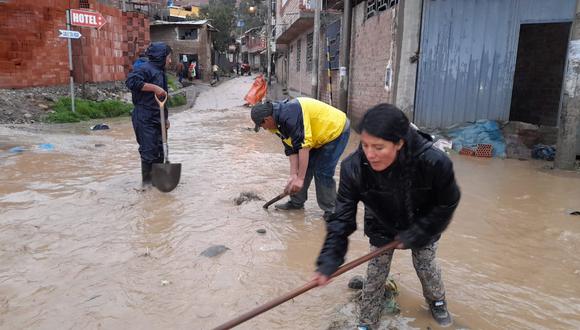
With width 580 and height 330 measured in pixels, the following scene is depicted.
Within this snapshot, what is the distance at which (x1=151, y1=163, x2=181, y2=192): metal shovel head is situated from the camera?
5.28 m

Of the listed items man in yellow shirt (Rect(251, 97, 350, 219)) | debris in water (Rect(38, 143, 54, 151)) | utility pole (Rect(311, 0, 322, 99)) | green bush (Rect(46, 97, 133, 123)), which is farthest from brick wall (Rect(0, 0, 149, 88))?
man in yellow shirt (Rect(251, 97, 350, 219))

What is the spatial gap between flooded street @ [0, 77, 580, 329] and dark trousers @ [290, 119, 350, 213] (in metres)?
0.28

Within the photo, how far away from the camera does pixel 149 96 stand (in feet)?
17.0

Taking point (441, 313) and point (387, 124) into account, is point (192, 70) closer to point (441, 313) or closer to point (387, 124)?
point (441, 313)

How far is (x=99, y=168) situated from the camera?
668cm

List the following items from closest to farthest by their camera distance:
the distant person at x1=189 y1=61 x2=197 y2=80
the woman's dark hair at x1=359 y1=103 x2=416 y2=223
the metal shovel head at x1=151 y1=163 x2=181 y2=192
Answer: the woman's dark hair at x1=359 y1=103 x2=416 y2=223 → the metal shovel head at x1=151 y1=163 x2=181 y2=192 → the distant person at x1=189 y1=61 x2=197 y2=80

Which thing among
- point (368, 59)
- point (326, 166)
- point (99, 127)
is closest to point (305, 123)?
point (326, 166)

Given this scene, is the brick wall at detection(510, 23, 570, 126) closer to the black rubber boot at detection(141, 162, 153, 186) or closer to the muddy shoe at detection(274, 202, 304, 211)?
the muddy shoe at detection(274, 202, 304, 211)

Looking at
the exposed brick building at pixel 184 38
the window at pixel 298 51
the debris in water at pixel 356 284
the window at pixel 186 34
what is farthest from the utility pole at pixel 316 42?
the window at pixel 186 34

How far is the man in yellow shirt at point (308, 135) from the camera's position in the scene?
3.78m

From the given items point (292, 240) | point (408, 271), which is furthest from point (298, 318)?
point (292, 240)

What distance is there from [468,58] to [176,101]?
40.1ft

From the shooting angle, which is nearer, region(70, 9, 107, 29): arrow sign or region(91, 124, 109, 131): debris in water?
region(91, 124, 109, 131): debris in water

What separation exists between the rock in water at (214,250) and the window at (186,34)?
96.6 ft
